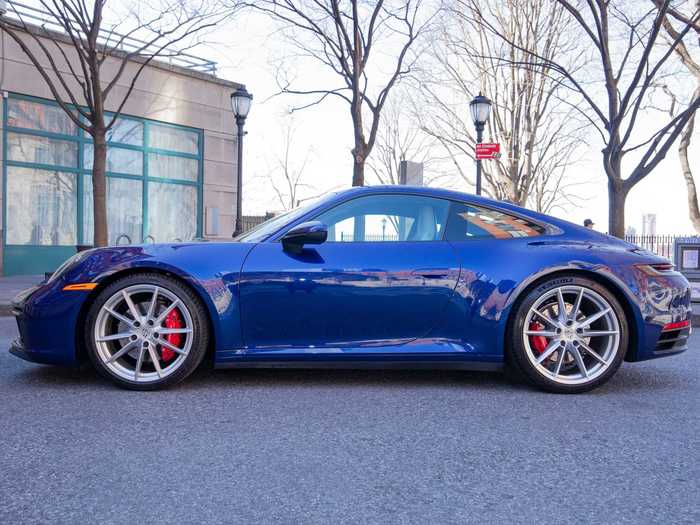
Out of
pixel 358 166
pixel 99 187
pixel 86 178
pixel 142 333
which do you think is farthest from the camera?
pixel 86 178

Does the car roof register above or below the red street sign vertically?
below

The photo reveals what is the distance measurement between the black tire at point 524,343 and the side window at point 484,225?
37 cm

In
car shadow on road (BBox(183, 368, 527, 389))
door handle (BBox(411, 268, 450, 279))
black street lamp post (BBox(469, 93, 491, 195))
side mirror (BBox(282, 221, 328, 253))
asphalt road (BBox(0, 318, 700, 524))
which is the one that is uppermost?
black street lamp post (BBox(469, 93, 491, 195))

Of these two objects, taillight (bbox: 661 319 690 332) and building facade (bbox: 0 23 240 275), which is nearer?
taillight (bbox: 661 319 690 332)

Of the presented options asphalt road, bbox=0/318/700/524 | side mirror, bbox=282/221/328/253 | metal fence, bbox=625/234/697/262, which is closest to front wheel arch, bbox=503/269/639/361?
asphalt road, bbox=0/318/700/524

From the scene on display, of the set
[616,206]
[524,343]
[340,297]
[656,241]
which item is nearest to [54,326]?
[340,297]

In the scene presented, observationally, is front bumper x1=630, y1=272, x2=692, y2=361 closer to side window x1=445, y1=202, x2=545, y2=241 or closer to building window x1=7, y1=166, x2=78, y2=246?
side window x1=445, y1=202, x2=545, y2=241

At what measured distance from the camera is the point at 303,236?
390 cm

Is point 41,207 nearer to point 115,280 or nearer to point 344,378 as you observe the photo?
point 115,280

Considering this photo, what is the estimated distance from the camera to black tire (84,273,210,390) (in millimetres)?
3875

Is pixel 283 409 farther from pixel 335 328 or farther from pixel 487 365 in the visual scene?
pixel 487 365

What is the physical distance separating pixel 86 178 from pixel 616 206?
12.3 meters

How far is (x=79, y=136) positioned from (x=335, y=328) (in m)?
14.3

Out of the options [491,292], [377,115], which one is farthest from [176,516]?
[377,115]
